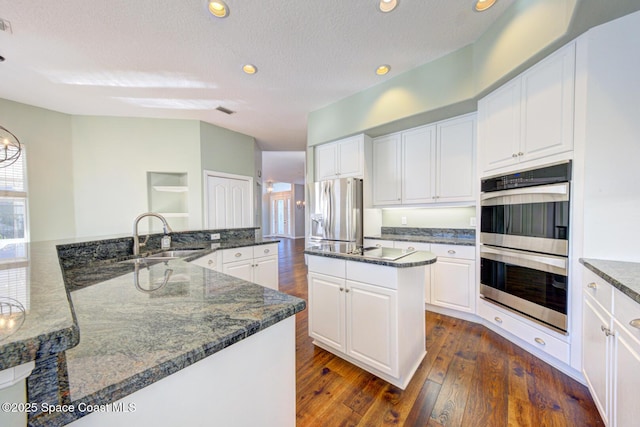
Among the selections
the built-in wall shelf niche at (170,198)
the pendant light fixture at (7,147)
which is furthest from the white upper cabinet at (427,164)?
the pendant light fixture at (7,147)

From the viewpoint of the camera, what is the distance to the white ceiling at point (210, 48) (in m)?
1.76

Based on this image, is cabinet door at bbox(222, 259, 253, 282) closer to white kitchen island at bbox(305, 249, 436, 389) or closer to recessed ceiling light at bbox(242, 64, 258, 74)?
white kitchen island at bbox(305, 249, 436, 389)

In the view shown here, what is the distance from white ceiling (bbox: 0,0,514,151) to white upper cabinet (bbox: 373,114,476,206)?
790mm

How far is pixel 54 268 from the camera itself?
3.37ft

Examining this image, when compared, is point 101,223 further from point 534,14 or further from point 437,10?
point 534,14

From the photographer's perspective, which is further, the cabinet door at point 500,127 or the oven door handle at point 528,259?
the cabinet door at point 500,127

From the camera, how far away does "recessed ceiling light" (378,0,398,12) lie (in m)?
1.70

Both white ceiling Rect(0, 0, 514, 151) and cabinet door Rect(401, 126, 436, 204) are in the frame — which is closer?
white ceiling Rect(0, 0, 514, 151)

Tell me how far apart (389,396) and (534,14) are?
9.21 feet

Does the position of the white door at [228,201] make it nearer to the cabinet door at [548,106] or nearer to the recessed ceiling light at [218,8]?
the recessed ceiling light at [218,8]

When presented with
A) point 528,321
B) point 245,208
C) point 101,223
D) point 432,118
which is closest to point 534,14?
point 432,118

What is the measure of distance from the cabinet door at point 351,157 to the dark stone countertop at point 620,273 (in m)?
2.30

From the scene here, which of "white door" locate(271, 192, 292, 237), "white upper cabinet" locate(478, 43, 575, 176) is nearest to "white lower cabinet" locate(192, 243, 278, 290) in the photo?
"white upper cabinet" locate(478, 43, 575, 176)

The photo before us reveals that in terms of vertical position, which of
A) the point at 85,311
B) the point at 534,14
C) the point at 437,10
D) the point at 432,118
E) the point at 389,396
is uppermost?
the point at 437,10
